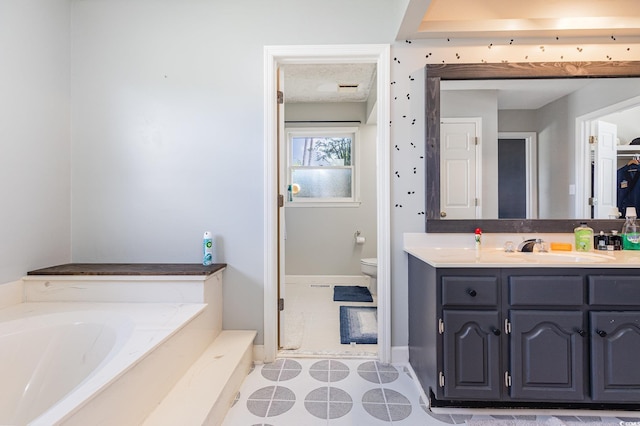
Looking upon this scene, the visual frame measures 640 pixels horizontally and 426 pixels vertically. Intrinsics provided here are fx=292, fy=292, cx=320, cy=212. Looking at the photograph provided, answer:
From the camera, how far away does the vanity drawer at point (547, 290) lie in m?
1.41

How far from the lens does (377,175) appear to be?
199 centimetres

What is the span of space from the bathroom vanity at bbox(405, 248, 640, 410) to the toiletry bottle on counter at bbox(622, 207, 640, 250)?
20.9 inches

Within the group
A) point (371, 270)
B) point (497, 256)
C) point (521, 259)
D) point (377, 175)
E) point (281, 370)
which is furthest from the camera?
point (371, 270)

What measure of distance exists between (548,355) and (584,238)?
822mm

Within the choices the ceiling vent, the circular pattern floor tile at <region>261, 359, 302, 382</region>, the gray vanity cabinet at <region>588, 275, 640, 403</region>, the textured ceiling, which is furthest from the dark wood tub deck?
the ceiling vent

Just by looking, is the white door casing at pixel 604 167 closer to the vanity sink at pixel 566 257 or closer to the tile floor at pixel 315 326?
the vanity sink at pixel 566 257

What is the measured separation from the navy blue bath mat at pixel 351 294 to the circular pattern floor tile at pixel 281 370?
1.31 m

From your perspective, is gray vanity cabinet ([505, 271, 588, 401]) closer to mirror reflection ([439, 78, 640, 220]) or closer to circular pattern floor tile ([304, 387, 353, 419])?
mirror reflection ([439, 78, 640, 220])

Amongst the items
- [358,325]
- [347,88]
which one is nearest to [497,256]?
[358,325]

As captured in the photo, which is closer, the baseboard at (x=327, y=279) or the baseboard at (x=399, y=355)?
the baseboard at (x=399, y=355)

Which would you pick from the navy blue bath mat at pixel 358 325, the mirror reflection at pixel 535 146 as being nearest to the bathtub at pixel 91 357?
the navy blue bath mat at pixel 358 325

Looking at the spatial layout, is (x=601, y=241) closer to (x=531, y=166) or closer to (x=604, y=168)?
(x=604, y=168)

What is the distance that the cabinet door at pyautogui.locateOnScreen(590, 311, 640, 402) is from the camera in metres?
1.39

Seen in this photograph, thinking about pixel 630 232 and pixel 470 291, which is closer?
pixel 470 291
